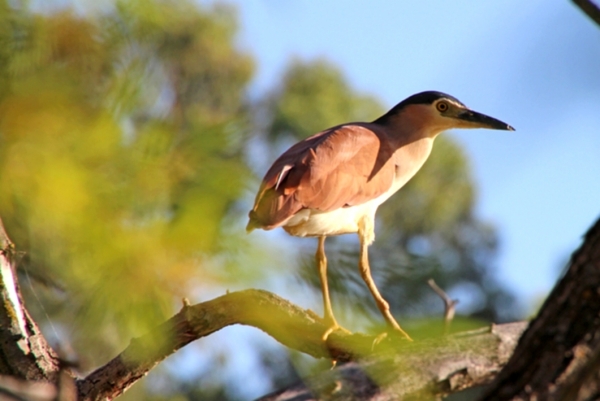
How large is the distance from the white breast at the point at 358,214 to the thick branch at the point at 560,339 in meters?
1.28

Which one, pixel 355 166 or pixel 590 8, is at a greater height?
pixel 355 166

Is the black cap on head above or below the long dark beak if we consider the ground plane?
above

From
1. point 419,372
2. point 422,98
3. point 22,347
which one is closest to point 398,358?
point 419,372

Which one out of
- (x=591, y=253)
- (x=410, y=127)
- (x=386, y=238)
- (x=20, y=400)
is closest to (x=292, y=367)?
(x=386, y=238)

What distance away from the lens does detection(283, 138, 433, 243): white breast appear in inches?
106

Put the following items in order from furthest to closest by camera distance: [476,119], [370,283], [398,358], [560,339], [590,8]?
1. [476,119]
2. [398,358]
3. [560,339]
4. [590,8]
5. [370,283]

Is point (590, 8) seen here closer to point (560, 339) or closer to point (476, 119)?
point (560, 339)

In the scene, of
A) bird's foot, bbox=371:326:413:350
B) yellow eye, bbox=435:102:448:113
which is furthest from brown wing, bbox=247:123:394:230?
bird's foot, bbox=371:326:413:350

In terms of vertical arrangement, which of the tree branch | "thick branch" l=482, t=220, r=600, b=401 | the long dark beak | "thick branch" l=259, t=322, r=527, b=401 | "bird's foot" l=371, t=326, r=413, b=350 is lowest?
"thick branch" l=482, t=220, r=600, b=401

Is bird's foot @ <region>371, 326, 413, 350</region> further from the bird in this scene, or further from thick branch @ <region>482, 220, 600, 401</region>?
the bird

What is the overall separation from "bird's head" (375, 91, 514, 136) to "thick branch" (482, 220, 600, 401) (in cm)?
220

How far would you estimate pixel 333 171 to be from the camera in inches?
→ 114

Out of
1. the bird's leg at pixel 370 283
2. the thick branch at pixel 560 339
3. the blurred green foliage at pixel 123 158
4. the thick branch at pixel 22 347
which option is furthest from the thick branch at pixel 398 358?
the blurred green foliage at pixel 123 158

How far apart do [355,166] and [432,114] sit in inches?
28.2
